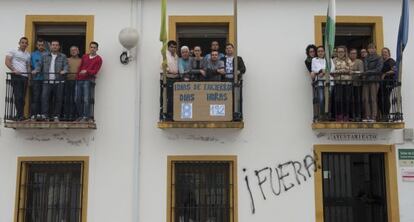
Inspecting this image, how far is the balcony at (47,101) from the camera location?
9.42 meters

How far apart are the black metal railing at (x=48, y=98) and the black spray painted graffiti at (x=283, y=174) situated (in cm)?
317

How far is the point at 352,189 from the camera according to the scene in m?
10.0

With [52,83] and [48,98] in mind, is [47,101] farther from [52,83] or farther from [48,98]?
[52,83]

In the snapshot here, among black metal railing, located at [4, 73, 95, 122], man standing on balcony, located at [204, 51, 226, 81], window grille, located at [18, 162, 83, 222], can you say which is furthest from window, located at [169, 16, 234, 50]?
window grille, located at [18, 162, 83, 222]

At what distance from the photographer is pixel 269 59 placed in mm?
10000

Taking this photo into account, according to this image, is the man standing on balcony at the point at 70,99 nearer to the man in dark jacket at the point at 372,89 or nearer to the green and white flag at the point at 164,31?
the green and white flag at the point at 164,31

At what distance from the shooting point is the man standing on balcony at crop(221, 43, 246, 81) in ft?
31.4

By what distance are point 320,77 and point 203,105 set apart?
217 cm

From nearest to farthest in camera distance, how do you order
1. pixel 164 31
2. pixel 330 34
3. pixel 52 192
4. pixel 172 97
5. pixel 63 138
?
pixel 330 34
pixel 164 31
pixel 172 97
pixel 63 138
pixel 52 192

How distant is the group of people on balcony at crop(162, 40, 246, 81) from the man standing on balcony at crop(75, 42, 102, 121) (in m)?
1.34

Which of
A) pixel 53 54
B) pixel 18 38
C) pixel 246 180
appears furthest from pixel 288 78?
pixel 18 38

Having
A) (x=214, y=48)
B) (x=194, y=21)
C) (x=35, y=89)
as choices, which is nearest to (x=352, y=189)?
(x=214, y=48)

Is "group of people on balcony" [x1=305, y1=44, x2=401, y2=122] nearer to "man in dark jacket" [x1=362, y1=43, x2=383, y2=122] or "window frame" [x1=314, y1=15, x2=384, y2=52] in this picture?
"man in dark jacket" [x1=362, y1=43, x2=383, y2=122]

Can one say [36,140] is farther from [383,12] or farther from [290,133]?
[383,12]
